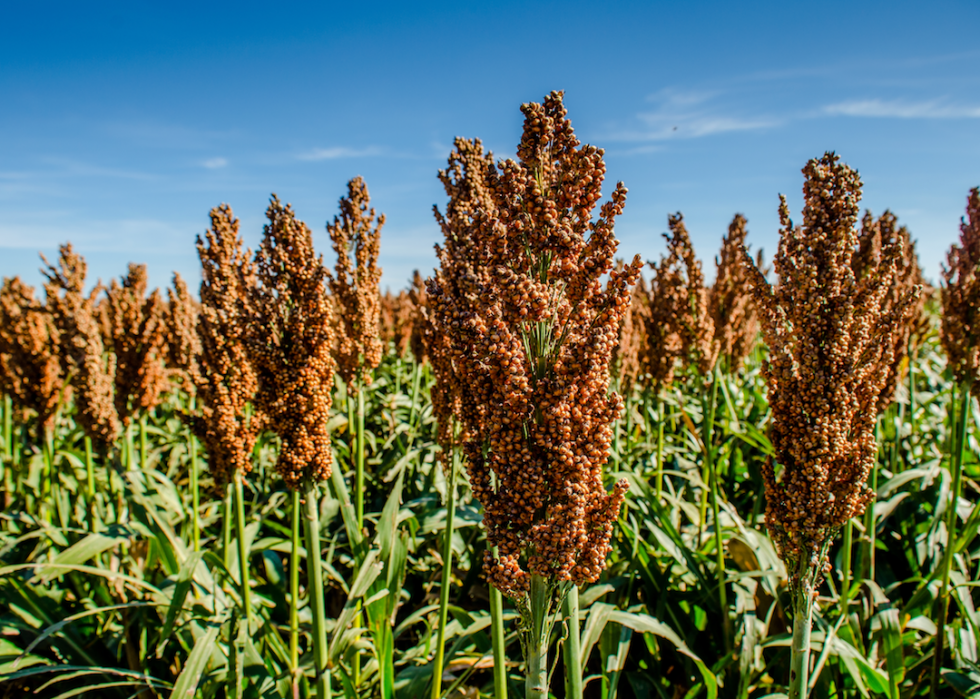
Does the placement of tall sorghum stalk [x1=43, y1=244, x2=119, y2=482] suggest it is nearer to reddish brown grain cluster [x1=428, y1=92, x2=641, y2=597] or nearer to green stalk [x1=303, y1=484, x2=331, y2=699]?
green stalk [x1=303, y1=484, x2=331, y2=699]

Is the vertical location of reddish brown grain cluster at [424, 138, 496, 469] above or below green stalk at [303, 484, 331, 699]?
above

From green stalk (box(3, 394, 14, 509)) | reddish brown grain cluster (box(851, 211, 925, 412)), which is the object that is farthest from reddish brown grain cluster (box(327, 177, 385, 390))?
green stalk (box(3, 394, 14, 509))

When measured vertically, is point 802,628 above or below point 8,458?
below

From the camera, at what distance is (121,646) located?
12.7 feet

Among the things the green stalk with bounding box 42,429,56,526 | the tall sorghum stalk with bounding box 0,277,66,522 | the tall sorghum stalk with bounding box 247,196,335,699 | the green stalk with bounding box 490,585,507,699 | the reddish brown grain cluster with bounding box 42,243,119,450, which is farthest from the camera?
the tall sorghum stalk with bounding box 0,277,66,522

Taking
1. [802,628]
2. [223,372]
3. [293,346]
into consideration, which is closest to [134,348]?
[223,372]

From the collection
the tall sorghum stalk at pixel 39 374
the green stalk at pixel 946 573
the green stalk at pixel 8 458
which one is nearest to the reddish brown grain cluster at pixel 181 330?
the tall sorghum stalk at pixel 39 374

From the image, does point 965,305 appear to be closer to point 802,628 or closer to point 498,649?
point 802,628

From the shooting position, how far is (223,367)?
3.46 m

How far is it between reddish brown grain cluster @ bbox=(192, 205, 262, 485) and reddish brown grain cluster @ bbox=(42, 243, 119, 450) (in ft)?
5.40

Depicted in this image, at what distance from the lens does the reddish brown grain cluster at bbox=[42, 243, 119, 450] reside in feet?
14.6

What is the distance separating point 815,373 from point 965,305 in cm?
223

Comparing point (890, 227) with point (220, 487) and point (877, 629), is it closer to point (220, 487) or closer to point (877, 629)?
point (877, 629)

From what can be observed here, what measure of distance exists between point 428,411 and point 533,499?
5039 mm
